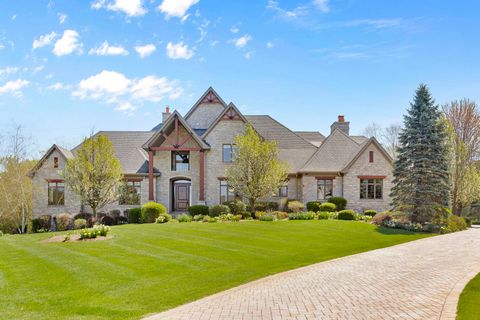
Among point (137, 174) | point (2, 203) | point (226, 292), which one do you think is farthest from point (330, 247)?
point (2, 203)

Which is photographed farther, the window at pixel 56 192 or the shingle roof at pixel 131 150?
the shingle roof at pixel 131 150

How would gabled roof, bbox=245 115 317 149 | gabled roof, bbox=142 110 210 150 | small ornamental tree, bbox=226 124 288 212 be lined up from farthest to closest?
1. gabled roof, bbox=245 115 317 149
2. gabled roof, bbox=142 110 210 150
3. small ornamental tree, bbox=226 124 288 212

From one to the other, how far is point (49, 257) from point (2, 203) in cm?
2427

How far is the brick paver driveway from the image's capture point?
787cm

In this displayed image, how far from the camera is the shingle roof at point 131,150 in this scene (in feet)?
109

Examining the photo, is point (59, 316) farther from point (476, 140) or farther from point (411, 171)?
point (476, 140)

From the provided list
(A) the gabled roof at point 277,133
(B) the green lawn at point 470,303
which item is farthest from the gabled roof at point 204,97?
(B) the green lawn at point 470,303

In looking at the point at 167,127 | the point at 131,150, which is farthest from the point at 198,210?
the point at 131,150

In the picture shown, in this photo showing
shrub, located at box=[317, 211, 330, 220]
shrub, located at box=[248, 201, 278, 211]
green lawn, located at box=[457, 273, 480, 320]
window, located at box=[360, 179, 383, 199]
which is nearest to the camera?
green lawn, located at box=[457, 273, 480, 320]

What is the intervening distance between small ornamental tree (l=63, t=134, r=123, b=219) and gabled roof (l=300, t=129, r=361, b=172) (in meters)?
15.0

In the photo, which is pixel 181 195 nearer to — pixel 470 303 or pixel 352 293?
pixel 352 293

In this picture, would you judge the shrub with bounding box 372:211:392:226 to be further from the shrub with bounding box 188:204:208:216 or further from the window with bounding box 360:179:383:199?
the shrub with bounding box 188:204:208:216

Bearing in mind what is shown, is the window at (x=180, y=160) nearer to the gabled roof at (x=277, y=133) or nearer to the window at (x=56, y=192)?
the gabled roof at (x=277, y=133)

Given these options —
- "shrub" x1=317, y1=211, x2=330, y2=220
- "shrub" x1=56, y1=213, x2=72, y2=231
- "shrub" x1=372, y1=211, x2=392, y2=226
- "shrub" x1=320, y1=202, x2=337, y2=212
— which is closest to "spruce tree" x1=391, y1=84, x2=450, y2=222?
"shrub" x1=372, y1=211, x2=392, y2=226
